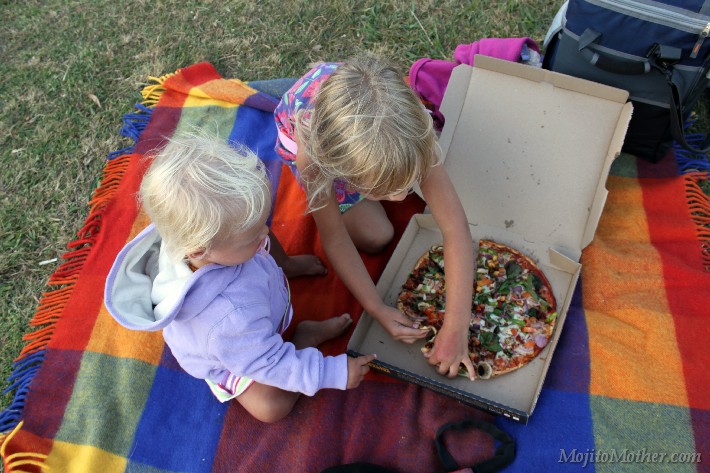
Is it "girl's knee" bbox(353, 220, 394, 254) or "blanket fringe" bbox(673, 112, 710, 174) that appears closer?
"girl's knee" bbox(353, 220, 394, 254)

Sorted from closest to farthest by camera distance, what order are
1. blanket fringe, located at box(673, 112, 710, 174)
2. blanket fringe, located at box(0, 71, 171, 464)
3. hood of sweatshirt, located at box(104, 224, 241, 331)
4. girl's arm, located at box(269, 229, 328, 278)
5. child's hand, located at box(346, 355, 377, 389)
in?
hood of sweatshirt, located at box(104, 224, 241, 331) → child's hand, located at box(346, 355, 377, 389) → blanket fringe, located at box(0, 71, 171, 464) → girl's arm, located at box(269, 229, 328, 278) → blanket fringe, located at box(673, 112, 710, 174)

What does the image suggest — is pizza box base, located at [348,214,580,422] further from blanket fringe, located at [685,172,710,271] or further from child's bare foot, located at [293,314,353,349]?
blanket fringe, located at [685,172,710,271]

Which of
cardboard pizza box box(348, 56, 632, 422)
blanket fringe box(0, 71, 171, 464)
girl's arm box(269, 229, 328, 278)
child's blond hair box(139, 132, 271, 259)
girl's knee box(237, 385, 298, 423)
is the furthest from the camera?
girl's arm box(269, 229, 328, 278)

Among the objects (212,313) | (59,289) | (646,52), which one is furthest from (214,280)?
(646,52)

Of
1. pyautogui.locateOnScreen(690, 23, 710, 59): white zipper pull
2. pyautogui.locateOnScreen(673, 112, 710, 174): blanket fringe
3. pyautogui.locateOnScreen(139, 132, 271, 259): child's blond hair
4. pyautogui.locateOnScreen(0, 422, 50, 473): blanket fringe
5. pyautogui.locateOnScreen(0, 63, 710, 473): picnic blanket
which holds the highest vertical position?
pyautogui.locateOnScreen(690, 23, 710, 59): white zipper pull

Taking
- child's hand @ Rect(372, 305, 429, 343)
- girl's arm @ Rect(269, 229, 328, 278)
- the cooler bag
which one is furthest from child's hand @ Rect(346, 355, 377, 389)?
the cooler bag

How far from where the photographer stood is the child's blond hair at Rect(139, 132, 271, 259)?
130 cm

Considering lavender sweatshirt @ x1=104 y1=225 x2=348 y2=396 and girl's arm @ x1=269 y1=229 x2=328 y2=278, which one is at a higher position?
lavender sweatshirt @ x1=104 y1=225 x2=348 y2=396

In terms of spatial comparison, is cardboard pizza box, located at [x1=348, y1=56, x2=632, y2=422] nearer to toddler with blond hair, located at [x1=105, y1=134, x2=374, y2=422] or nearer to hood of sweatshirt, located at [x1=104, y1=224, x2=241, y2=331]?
toddler with blond hair, located at [x1=105, y1=134, x2=374, y2=422]

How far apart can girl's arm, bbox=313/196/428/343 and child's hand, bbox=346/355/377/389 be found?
0.18 metres

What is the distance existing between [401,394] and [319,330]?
0.37 metres

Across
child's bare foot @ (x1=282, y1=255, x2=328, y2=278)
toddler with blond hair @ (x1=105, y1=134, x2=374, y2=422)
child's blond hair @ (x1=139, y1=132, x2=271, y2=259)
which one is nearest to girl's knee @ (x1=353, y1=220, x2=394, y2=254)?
child's bare foot @ (x1=282, y1=255, x2=328, y2=278)

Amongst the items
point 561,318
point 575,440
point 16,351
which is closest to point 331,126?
point 561,318

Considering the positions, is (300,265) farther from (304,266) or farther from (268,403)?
(268,403)
